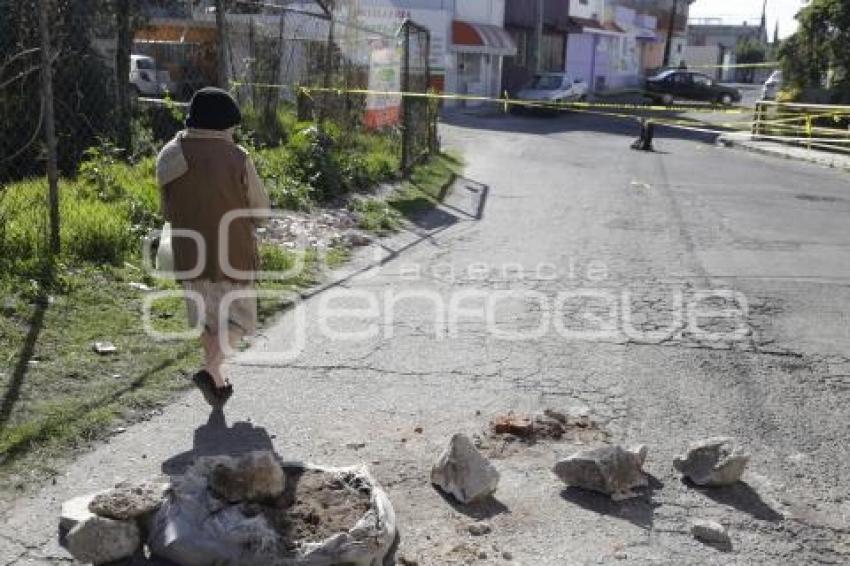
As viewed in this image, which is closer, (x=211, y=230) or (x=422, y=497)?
(x=422, y=497)

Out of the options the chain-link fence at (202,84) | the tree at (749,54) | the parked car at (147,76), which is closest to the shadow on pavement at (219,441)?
the chain-link fence at (202,84)

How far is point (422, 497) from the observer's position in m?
3.88

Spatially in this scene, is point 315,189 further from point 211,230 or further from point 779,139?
point 779,139

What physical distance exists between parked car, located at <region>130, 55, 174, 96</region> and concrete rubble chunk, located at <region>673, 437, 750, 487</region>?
19067mm

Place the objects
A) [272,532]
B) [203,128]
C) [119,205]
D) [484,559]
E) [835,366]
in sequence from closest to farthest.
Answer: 1. [272,532]
2. [484,559]
3. [203,128]
4. [835,366]
5. [119,205]

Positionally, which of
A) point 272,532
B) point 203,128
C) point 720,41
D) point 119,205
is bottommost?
point 272,532

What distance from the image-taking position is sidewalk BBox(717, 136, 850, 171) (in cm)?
2122

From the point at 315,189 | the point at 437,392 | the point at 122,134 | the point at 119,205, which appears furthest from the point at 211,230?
the point at 122,134

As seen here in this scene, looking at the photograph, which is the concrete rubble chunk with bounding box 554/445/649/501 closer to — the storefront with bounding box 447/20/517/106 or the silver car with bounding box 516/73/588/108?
the silver car with bounding box 516/73/588/108

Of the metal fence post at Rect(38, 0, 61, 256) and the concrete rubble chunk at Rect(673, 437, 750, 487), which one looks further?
the metal fence post at Rect(38, 0, 61, 256)

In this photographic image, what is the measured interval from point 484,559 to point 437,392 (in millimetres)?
1846

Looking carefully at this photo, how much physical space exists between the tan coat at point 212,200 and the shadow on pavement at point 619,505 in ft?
6.97

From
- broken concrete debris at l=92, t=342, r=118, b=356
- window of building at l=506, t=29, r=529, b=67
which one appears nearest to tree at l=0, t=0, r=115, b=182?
broken concrete debris at l=92, t=342, r=118, b=356

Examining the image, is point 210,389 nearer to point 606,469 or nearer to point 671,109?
point 606,469
